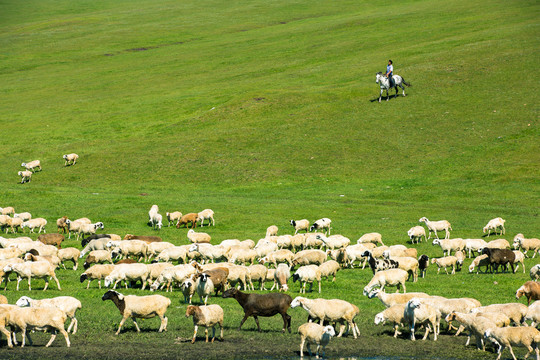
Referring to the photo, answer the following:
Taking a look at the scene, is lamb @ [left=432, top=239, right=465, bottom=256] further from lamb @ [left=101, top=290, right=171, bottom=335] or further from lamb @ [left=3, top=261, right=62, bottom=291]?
lamb @ [left=3, top=261, right=62, bottom=291]

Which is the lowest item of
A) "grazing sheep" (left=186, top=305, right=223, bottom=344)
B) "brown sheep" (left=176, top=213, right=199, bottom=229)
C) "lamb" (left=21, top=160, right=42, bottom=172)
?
"grazing sheep" (left=186, top=305, right=223, bottom=344)

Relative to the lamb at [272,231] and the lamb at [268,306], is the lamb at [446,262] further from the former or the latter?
the lamb at [268,306]

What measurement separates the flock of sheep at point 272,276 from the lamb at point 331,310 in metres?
0.03

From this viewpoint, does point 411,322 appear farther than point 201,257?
No

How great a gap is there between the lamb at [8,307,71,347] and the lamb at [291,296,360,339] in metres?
6.57

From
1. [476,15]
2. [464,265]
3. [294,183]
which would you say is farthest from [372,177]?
[476,15]

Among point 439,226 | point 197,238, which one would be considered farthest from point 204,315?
point 439,226

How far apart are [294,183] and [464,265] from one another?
70.9 ft

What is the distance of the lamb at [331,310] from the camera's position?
16.7m

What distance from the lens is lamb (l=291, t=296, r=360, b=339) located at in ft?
54.9

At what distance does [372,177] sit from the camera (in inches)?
1859

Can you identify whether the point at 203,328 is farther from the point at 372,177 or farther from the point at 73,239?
the point at 372,177

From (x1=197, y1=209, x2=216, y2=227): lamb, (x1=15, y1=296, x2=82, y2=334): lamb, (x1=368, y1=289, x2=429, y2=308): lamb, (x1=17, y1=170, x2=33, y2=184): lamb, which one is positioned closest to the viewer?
(x1=15, y1=296, x2=82, y2=334): lamb

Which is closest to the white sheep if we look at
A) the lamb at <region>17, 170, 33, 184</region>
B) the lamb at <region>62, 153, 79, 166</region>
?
the lamb at <region>17, 170, 33, 184</region>
